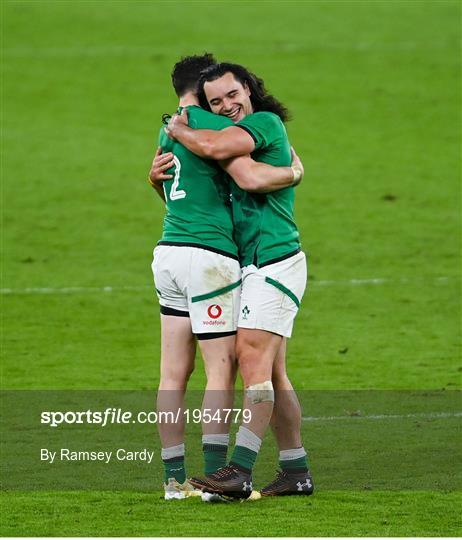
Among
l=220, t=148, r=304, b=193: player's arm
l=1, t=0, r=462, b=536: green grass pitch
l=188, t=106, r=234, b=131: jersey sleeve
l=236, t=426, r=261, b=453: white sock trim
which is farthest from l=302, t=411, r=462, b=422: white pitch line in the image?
l=188, t=106, r=234, b=131: jersey sleeve

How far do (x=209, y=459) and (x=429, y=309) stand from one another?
9.13 m

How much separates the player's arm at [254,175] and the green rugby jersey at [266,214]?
111 mm

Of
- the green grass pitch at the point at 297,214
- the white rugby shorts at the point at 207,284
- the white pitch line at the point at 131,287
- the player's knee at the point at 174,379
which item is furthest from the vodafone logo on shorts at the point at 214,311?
the white pitch line at the point at 131,287

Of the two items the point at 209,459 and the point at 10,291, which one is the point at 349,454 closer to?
the point at 209,459

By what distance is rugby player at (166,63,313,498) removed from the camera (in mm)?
7719

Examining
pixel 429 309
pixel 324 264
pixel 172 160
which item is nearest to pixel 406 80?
pixel 324 264

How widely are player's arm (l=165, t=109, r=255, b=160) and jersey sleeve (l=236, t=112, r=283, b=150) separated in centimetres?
4

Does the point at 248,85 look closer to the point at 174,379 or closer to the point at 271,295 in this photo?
the point at 271,295

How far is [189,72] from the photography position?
805 cm

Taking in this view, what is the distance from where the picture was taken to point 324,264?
19453 millimetres

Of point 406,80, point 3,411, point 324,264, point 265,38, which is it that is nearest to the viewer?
point 3,411

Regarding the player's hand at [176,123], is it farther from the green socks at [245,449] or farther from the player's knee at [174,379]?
the green socks at [245,449]

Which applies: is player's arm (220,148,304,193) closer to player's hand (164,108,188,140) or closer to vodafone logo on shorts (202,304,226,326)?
player's hand (164,108,188,140)

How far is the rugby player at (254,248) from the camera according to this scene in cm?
772
